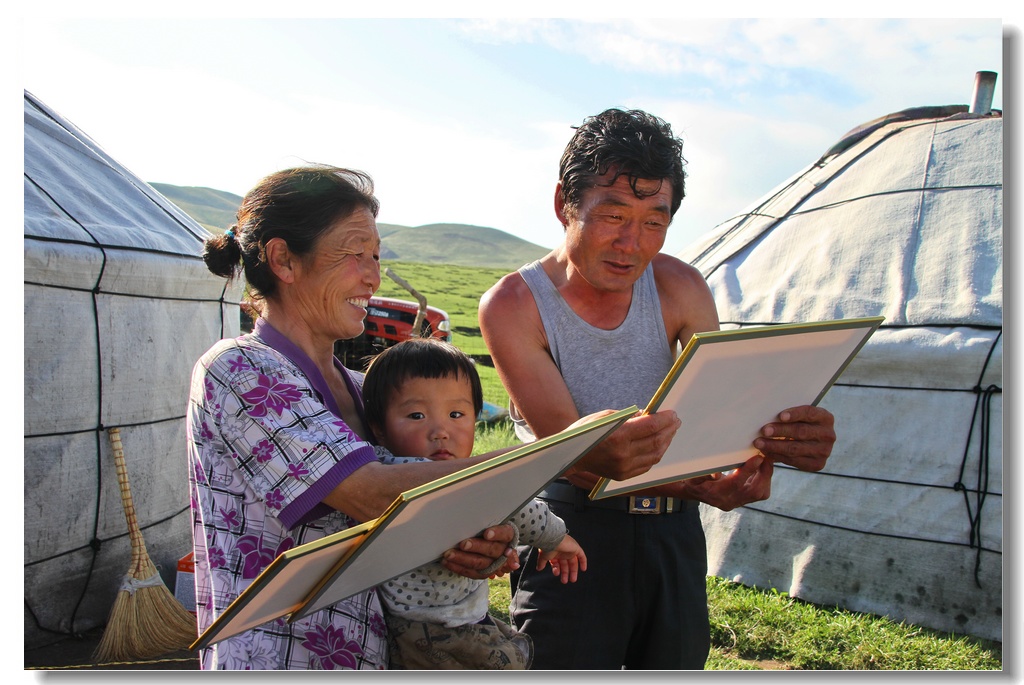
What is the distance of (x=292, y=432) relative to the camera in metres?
1.28

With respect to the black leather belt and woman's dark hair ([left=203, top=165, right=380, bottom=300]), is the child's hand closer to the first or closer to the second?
the black leather belt

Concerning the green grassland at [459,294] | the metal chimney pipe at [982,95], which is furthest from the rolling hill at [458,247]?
the metal chimney pipe at [982,95]

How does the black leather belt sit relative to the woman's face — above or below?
below

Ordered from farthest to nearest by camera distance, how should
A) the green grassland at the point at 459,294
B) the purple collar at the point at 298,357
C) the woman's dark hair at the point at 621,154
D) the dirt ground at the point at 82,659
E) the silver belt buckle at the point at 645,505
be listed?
the green grassland at the point at 459,294 < the dirt ground at the point at 82,659 < the silver belt buckle at the point at 645,505 < the woman's dark hair at the point at 621,154 < the purple collar at the point at 298,357

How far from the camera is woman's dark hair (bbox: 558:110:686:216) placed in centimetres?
184

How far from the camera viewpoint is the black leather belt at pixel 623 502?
77.6 inches

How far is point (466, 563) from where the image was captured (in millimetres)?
1407

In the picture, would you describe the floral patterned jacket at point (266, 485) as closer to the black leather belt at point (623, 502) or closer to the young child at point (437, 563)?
the young child at point (437, 563)

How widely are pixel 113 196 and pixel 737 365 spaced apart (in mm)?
3461

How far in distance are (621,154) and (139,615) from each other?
2.73m

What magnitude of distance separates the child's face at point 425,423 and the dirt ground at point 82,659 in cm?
219

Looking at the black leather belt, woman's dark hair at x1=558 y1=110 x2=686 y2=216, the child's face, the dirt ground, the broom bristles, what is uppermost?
woman's dark hair at x1=558 y1=110 x2=686 y2=216

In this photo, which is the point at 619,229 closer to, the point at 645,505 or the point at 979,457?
the point at 645,505

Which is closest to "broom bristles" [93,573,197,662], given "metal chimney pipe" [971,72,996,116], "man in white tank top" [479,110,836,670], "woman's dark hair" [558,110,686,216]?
"man in white tank top" [479,110,836,670]
